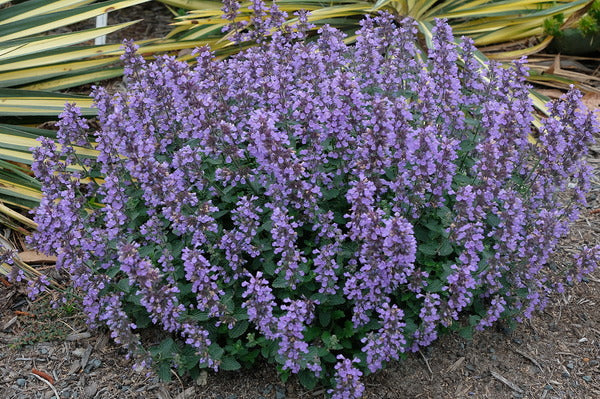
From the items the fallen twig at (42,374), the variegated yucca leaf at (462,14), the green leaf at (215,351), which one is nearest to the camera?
the green leaf at (215,351)

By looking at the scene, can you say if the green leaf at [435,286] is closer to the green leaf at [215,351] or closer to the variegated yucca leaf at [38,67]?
the green leaf at [215,351]

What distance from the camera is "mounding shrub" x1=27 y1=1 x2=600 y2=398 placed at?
9.05 feet

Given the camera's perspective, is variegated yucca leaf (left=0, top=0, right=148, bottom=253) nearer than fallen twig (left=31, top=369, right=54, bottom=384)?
No

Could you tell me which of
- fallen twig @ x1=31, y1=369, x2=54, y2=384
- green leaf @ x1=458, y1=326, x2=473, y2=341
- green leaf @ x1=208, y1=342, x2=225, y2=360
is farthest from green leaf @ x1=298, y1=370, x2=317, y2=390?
fallen twig @ x1=31, y1=369, x2=54, y2=384

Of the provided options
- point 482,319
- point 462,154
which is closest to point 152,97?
point 462,154

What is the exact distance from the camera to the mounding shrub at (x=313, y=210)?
2.76 metres

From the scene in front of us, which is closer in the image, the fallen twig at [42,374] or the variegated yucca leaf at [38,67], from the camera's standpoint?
the fallen twig at [42,374]

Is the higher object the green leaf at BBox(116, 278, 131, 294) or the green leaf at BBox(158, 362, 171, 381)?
the green leaf at BBox(116, 278, 131, 294)

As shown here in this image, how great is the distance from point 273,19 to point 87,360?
2010mm

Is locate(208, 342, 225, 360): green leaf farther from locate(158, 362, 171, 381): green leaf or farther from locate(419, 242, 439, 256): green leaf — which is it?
locate(419, 242, 439, 256): green leaf

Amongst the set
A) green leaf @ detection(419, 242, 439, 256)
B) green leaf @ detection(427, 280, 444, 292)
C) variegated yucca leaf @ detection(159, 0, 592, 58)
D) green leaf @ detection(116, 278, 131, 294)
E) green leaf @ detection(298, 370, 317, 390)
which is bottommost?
green leaf @ detection(298, 370, 317, 390)

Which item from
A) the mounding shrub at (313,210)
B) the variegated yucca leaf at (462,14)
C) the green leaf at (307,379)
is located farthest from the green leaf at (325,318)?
the variegated yucca leaf at (462,14)

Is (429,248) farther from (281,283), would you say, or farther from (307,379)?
(307,379)

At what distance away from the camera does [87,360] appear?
3.39 metres
